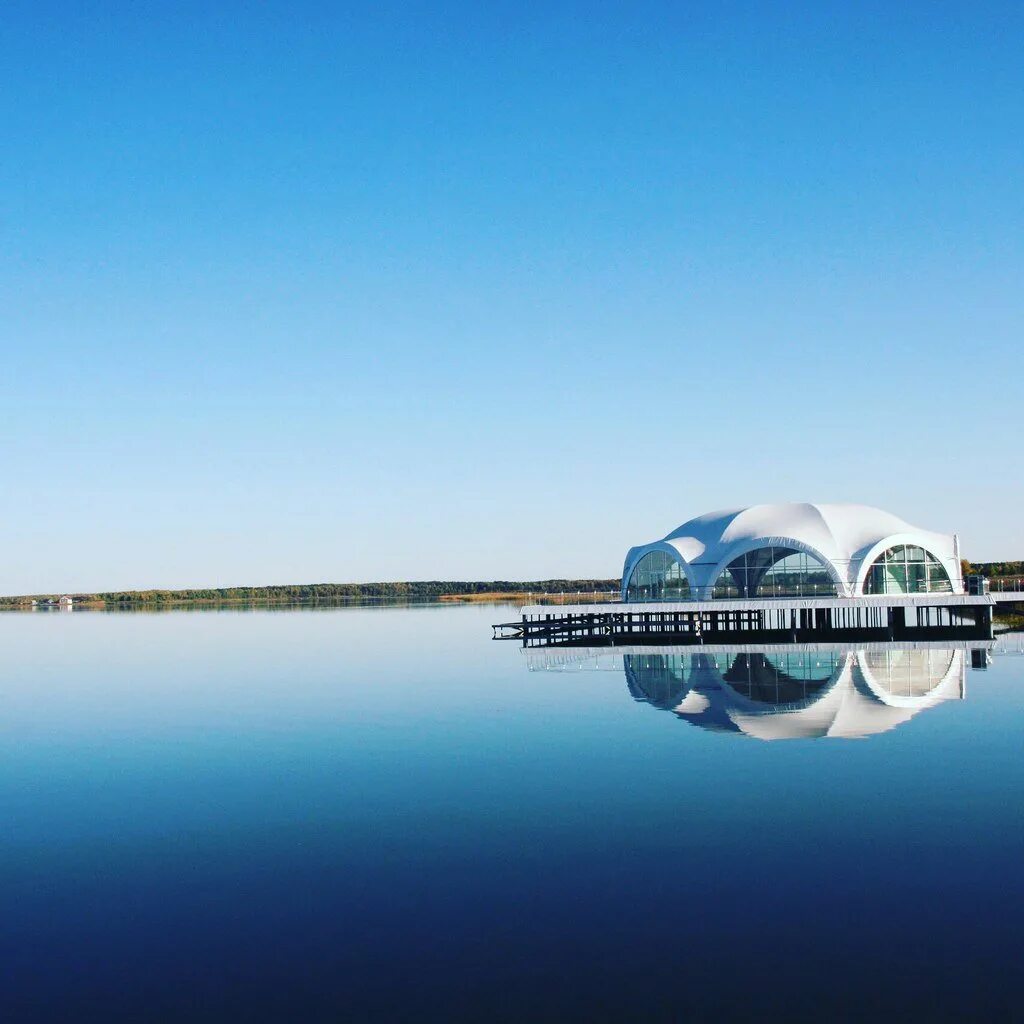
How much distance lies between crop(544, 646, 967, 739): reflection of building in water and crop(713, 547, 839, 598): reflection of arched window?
15.7 feet

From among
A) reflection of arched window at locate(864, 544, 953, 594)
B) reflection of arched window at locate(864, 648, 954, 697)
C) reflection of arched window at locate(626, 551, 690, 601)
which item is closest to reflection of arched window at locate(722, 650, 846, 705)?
reflection of arched window at locate(864, 648, 954, 697)

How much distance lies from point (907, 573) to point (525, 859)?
121 feet

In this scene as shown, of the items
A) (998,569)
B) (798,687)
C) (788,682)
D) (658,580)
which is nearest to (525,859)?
(798,687)

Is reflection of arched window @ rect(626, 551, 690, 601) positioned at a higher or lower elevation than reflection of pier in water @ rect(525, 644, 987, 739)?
higher

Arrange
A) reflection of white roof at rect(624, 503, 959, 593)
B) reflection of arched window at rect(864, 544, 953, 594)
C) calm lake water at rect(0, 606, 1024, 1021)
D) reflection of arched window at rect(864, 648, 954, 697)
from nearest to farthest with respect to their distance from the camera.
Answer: calm lake water at rect(0, 606, 1024, 1021) → reflection of arched window at rect(864, 648, 954, 697) → reflection of white roof at rect(624, 503, 959, 593) → reflection of arched window at rect(864, 544, 953, 594)

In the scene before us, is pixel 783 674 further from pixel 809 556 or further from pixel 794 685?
pixel 809 556

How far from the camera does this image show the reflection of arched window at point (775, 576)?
44812 mm

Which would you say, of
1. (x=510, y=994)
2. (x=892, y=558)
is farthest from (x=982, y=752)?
(x=892, y=558)

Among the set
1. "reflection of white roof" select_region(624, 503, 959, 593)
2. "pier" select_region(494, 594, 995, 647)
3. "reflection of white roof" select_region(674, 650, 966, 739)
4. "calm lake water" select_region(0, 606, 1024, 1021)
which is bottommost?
"calm lake water" select_region(0, 606, 1024, 1021)

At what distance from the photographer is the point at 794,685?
97.9 feet

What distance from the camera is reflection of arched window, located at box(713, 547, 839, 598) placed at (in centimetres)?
4481

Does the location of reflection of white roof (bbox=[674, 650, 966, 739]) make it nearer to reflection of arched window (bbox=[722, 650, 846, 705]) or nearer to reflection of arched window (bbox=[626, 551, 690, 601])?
reflection of arched window (bbox=[722, 650, 846, 705])

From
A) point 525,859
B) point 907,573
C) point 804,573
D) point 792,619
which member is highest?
point 804,573

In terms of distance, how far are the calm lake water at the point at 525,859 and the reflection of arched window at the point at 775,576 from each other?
16.5 meters
